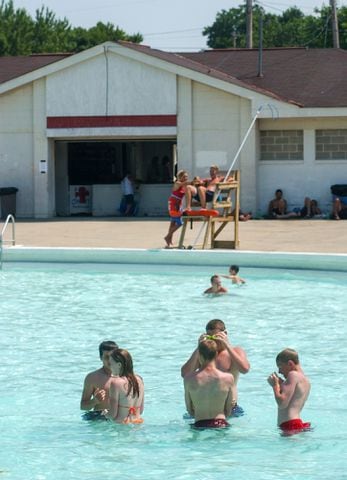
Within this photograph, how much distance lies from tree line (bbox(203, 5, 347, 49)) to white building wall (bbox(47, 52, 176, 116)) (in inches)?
1207

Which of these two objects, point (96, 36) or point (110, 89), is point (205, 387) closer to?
point (110, 89)

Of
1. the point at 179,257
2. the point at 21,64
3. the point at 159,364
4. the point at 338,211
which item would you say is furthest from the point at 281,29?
the point at 159,364

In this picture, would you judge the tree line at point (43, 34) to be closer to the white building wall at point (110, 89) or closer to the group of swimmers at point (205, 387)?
the white building wall at point (110, 89)

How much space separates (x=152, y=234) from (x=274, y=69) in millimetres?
9173

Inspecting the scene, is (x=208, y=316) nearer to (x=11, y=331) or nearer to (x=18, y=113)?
(x=11, y=331)

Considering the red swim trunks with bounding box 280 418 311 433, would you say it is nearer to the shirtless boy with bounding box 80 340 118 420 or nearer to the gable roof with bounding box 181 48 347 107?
the shirtless boy with bounding box 80 340 118 420

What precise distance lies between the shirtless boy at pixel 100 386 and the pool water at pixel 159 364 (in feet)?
0.67

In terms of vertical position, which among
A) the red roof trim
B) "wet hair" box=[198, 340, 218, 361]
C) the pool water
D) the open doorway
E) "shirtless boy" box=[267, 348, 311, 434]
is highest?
the red roof trim

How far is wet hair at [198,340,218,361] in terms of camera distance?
10.9 meters

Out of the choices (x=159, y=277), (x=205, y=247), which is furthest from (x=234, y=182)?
(x=159, y=277)

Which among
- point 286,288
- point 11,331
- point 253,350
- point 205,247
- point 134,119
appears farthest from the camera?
point 134,119

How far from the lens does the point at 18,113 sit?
3109cm

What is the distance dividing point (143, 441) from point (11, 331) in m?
6.05

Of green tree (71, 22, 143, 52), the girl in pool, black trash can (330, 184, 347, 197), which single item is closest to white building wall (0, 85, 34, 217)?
black trash can (330, 184, 347, 197)
